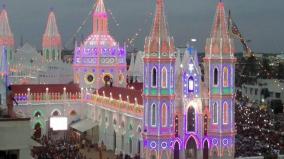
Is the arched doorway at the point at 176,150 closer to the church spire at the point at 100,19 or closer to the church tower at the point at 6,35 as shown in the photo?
the church spire at the point at 100,19

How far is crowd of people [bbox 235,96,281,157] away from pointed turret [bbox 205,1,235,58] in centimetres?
642

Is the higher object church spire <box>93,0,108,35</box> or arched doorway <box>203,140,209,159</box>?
church spire <box>93,0,108,35</box>

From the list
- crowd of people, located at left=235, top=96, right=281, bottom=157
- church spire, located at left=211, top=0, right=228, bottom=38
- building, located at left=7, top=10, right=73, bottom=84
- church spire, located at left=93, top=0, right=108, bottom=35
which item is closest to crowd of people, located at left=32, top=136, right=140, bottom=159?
crowd of people, located at left=235, top=96, right=281, bottom=157

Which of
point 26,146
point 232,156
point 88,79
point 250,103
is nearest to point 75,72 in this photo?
point 88,79

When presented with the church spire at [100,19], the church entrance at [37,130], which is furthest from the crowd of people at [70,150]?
the church spire at [100,19]

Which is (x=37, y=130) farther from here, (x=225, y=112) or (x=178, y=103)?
(x=225, y=112)

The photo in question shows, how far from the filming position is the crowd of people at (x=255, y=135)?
118 ft

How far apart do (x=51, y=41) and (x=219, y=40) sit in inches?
1069

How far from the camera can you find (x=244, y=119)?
157 feet

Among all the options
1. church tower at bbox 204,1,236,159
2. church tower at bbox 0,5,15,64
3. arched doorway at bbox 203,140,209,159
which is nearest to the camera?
church tower at bbox 204,1,236,159

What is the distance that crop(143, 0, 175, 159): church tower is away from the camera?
106ft

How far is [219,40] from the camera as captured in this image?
34781mm

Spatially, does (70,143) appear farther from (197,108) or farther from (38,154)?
(197,108)

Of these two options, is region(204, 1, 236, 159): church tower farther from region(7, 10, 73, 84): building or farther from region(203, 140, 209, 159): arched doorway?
region(7, 10, 73, 84): building
